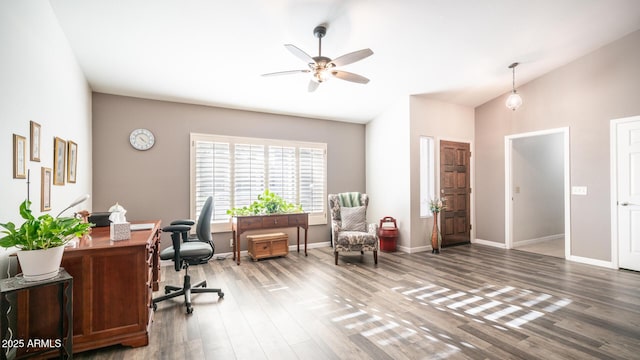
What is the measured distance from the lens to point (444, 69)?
4.38 metres

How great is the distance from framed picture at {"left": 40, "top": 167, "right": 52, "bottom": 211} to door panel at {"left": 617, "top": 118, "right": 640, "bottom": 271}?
6798 mm

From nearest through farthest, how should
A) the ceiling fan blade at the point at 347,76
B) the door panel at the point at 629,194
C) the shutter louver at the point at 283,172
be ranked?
1. the ceiling fan blade at the point at 347,76
2. the door panel at the point at 629,194
3. the shutter louver at the point at 283,172

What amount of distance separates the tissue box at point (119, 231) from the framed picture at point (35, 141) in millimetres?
721

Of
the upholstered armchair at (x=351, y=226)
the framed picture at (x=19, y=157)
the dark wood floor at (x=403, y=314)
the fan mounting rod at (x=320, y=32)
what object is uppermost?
the fan mounting rod at (x=320, y=32)

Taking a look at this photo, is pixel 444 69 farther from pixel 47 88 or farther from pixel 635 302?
pixel 47 88

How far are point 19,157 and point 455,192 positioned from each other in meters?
6.07

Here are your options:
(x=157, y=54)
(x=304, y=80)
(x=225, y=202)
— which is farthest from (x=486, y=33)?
(x=225, y=202)

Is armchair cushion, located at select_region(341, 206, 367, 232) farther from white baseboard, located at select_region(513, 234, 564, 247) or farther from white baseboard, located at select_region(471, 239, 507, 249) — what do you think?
white baseboard, located at select_region(513, 234, 564, 247)

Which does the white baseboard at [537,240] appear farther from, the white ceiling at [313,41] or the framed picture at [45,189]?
the framed picture at [45,189]

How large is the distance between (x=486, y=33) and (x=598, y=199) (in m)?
3.11

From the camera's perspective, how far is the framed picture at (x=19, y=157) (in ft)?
6.08

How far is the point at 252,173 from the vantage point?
5.07m

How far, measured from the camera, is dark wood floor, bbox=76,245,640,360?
2131mm

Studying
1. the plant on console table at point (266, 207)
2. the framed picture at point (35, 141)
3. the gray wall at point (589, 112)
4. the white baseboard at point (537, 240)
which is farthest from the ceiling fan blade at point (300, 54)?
the white baseboard at point (537, 240)
